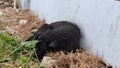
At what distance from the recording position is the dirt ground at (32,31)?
4688 millimetres

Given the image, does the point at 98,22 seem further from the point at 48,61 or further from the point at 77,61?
the point at 48,61

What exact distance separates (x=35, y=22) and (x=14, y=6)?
56.1 inches

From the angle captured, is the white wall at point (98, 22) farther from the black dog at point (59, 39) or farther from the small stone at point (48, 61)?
the small stone at point (48, 61)

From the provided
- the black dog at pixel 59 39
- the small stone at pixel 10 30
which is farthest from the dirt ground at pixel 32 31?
the black dog at pixel 59 39

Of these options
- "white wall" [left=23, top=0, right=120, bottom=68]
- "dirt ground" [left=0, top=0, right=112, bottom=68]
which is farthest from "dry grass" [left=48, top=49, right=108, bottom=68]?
"white wall" [left=23, top=0, right=120, bottom=68]

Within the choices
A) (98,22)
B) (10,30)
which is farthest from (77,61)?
(10,30)

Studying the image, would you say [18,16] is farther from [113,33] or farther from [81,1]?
[113,33]

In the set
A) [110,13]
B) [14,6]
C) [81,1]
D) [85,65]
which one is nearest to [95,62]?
[85,65]

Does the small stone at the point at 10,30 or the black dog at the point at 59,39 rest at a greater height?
the black dog at the point at 59,39

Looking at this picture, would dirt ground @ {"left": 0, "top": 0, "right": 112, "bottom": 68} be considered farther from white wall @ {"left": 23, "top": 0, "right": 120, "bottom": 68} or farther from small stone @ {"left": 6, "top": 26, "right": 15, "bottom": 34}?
white wall @ {"left": 23, "top": 0, "right": 120, "bottom": 68}

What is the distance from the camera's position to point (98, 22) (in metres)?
4.98

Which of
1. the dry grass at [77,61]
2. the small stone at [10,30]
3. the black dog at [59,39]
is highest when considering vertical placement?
the black dog at [59,39]

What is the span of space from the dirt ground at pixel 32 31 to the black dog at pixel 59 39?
112mm

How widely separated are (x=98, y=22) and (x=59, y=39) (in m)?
0.63
